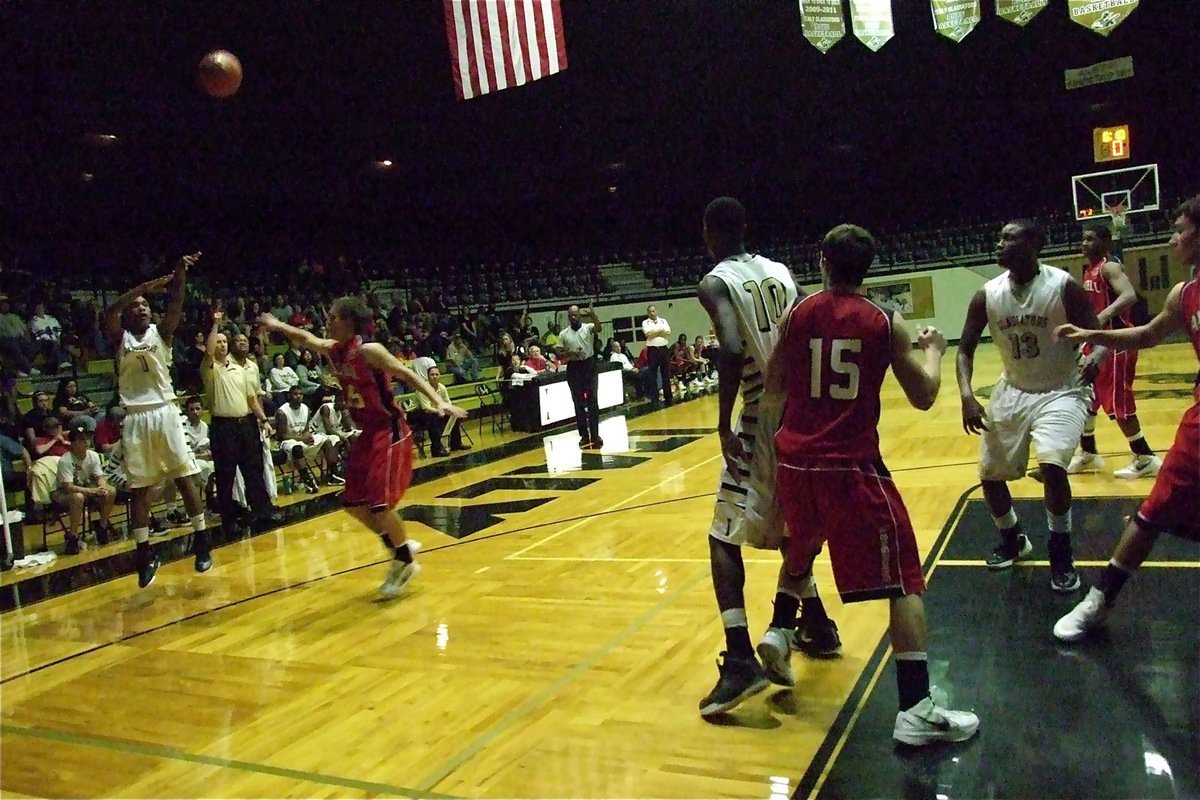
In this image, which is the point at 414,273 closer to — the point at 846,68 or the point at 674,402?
the point at 674,402

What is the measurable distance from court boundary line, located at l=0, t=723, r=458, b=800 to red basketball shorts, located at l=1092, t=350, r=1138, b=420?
18.1ft

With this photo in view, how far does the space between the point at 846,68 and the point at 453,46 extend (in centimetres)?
1513

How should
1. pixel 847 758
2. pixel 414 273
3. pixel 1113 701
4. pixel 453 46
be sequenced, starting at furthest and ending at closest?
1. pixel 414 273
2. pixel 453 46
3. pixel 1113 701
4. pixel 847 758

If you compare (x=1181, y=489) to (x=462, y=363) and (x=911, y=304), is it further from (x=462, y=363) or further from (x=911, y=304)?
(x=911, y=304)

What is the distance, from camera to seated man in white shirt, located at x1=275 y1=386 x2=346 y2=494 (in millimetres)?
9336

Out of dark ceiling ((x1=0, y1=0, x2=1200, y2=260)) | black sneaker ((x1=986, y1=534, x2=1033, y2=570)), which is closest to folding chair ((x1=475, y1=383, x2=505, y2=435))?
dark ceiling ((x1=0, y1=0, x2=1200, y2=260))

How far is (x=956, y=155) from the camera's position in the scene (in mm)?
25688

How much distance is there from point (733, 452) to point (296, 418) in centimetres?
761

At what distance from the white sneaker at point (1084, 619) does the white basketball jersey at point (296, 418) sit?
312 inches

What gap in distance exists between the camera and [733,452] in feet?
10.3

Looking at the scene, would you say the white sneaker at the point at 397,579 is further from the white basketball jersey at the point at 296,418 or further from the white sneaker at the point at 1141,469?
the white basketball jersey at the point at 296,418

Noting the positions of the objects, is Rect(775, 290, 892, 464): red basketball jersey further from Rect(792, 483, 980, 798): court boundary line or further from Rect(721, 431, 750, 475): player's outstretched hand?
Rect(792, 483, 980, 798): court boundary line

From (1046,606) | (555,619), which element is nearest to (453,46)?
(555,619)

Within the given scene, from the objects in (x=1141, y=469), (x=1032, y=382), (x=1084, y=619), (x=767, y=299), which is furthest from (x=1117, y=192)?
(x=767, y=299)
